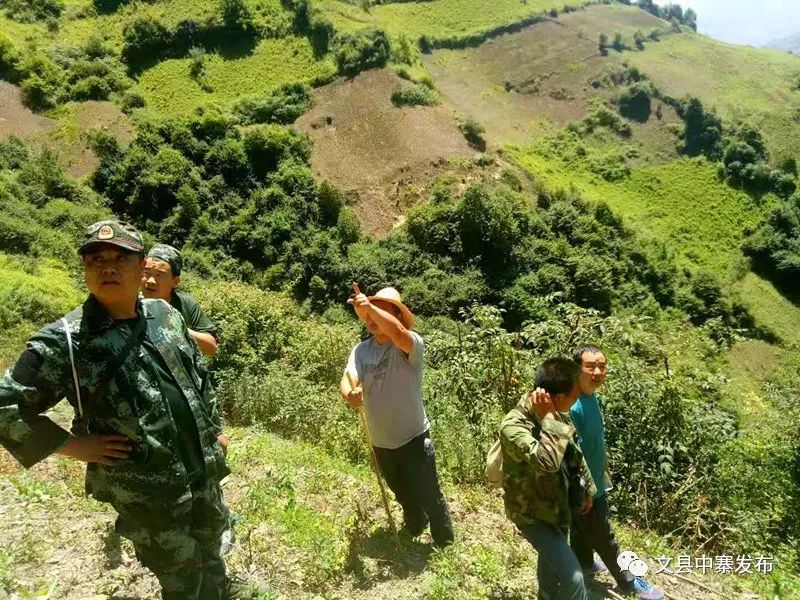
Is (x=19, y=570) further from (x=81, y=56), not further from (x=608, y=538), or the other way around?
(x=81, y=56)

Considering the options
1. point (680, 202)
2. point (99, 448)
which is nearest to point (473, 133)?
point (680, 202)

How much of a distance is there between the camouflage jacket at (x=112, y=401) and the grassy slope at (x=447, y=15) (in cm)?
4367

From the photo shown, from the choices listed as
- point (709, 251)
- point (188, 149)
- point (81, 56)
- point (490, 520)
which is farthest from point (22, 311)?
point (709, 251)

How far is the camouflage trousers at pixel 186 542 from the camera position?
2018mm

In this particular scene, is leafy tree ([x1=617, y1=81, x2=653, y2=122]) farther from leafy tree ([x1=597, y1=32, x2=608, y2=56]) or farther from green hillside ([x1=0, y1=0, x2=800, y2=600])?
leafy tree ([x1=597, y1=32, x2=608, y2=56])

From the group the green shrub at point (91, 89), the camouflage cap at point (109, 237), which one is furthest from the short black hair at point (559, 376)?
the green shrub at point (91, 89)

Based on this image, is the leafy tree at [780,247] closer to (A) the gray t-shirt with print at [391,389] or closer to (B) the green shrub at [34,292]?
(B) the green shrub at [34,292]

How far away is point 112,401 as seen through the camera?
1879mm

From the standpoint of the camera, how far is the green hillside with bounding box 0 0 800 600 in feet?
12.1

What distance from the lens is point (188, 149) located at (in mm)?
25203

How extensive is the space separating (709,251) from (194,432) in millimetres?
35718

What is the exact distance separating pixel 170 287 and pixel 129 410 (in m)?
1.13

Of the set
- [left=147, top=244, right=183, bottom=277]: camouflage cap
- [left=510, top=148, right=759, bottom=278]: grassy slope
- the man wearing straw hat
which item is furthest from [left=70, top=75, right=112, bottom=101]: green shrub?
the man wearing straw hat

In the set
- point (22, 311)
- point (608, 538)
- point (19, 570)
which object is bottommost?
point (22, 311)
